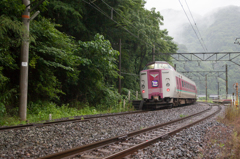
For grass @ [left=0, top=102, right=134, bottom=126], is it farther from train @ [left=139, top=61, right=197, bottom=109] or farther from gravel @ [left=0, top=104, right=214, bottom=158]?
train @ [left=139, top=61, right=197, bottom=109]

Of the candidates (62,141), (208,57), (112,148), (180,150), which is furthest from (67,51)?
(208,57)

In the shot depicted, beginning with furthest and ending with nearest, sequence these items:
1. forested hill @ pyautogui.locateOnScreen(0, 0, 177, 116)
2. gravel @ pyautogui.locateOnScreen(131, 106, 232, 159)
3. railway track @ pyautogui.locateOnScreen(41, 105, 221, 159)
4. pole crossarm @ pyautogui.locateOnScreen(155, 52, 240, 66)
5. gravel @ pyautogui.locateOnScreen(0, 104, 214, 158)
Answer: pole crossarm @ pyautogui.locateOnScreen(155, 52, 240, 66)
forested hill @ pyautogui.locateOnScreen(0, 0, 177, 116)
gravel @ pyautogui.locateOnScreen(0, 104, 214, 158)
gravel @ pyautogui.locateOnScreen(131, 106, 232, 159)
railway track @ pyautogui.locateOnScreen(41, 105, 221, 159)

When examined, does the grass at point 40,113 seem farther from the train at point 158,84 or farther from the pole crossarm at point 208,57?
the pole crossarm at point 208,57

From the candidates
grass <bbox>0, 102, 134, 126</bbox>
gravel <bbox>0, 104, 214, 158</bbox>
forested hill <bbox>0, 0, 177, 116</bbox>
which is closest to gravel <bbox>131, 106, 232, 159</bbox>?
gravel <bbox>0, 104, 214, 158</bbox>

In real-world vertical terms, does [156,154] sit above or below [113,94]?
below

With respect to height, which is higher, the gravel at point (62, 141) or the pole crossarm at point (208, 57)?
the pole crossarm at point (208, 57)

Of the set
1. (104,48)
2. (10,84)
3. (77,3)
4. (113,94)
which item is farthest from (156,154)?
(77,3)

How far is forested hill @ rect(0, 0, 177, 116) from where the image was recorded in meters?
9.60

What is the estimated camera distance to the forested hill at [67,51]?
960 centimetres

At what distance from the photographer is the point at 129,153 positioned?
200 inches

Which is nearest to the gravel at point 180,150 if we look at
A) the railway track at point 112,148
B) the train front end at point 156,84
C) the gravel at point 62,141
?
the gravel at point 62,141

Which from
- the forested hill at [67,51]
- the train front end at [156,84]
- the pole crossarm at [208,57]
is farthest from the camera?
the pole crossarm at [208,57]

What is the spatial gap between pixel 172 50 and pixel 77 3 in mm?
23100

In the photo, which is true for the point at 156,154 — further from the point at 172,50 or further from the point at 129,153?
the point at 172,50
